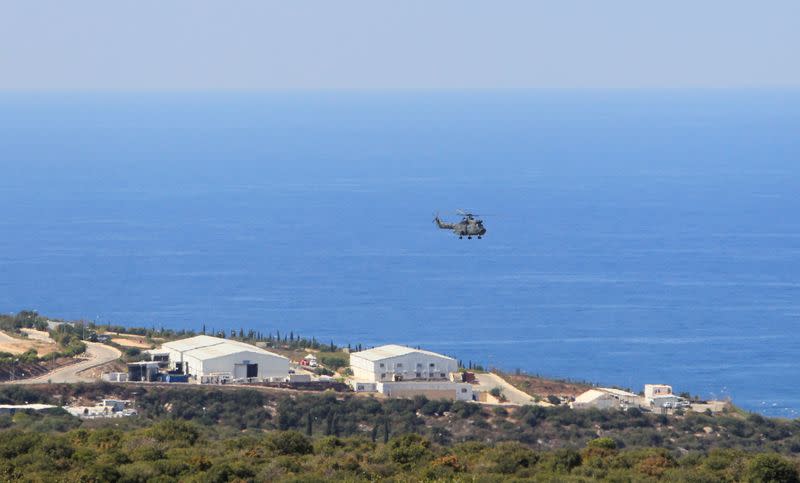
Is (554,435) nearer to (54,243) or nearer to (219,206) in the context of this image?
(54,243)

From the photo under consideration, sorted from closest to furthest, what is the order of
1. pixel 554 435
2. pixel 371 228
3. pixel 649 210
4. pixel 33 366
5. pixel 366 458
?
1. pixel 366 458
2. pixel 554 435
3. pixel 33 366
4. pixel 371 228
5. pixel 649 210

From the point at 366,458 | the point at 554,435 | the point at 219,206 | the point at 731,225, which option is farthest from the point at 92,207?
the point at 366,458

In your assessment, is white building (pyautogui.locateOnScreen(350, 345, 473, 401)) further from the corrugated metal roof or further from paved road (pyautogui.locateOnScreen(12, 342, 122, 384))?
paved road (pyautogui.locateOnScreen(12, 342, 122, 384))

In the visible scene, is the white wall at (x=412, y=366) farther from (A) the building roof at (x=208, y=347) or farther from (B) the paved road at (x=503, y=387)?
(A) the building roof at (x=208, y=347)

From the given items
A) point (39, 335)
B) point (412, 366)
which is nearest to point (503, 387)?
point (412, 366)

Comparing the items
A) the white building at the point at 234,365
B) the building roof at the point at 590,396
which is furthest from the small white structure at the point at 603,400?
the white building at the point at 234,365

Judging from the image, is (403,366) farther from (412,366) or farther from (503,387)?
(503,387)

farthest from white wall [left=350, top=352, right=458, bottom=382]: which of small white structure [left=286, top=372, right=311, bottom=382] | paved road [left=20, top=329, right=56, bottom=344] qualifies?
paved road [left=20, top=329, right=56, bottom=344]
